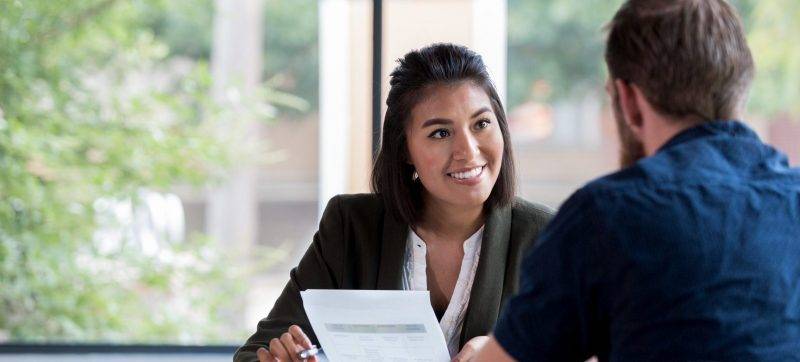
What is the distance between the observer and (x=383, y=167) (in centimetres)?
206

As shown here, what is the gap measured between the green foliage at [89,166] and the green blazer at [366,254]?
6.92 ft

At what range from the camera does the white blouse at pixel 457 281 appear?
6.28ft

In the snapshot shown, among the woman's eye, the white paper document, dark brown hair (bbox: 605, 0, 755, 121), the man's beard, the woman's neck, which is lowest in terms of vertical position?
the white paper document

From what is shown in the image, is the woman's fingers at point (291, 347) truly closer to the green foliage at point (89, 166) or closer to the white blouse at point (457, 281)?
the white blouse at point (457, 281)

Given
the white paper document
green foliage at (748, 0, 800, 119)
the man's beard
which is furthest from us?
green foliage at (748, 0, 800, 119)

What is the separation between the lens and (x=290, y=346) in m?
1.75

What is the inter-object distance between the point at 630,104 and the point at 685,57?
0.28 ft

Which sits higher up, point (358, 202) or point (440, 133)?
point (440, 133)

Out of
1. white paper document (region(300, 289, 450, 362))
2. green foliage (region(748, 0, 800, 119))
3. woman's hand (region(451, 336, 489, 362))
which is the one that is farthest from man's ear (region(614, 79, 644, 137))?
green foliage (region(748, 0, 800, 119))

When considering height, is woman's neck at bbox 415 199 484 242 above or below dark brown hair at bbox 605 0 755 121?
below

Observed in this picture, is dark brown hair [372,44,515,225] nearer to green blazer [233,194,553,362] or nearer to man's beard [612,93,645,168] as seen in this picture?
green blazer [233,194,553,362]

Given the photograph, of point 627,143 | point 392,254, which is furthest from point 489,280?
point 627,143

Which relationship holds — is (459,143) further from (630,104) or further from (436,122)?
(630,104)

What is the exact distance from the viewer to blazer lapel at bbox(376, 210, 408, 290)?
1.94 m
